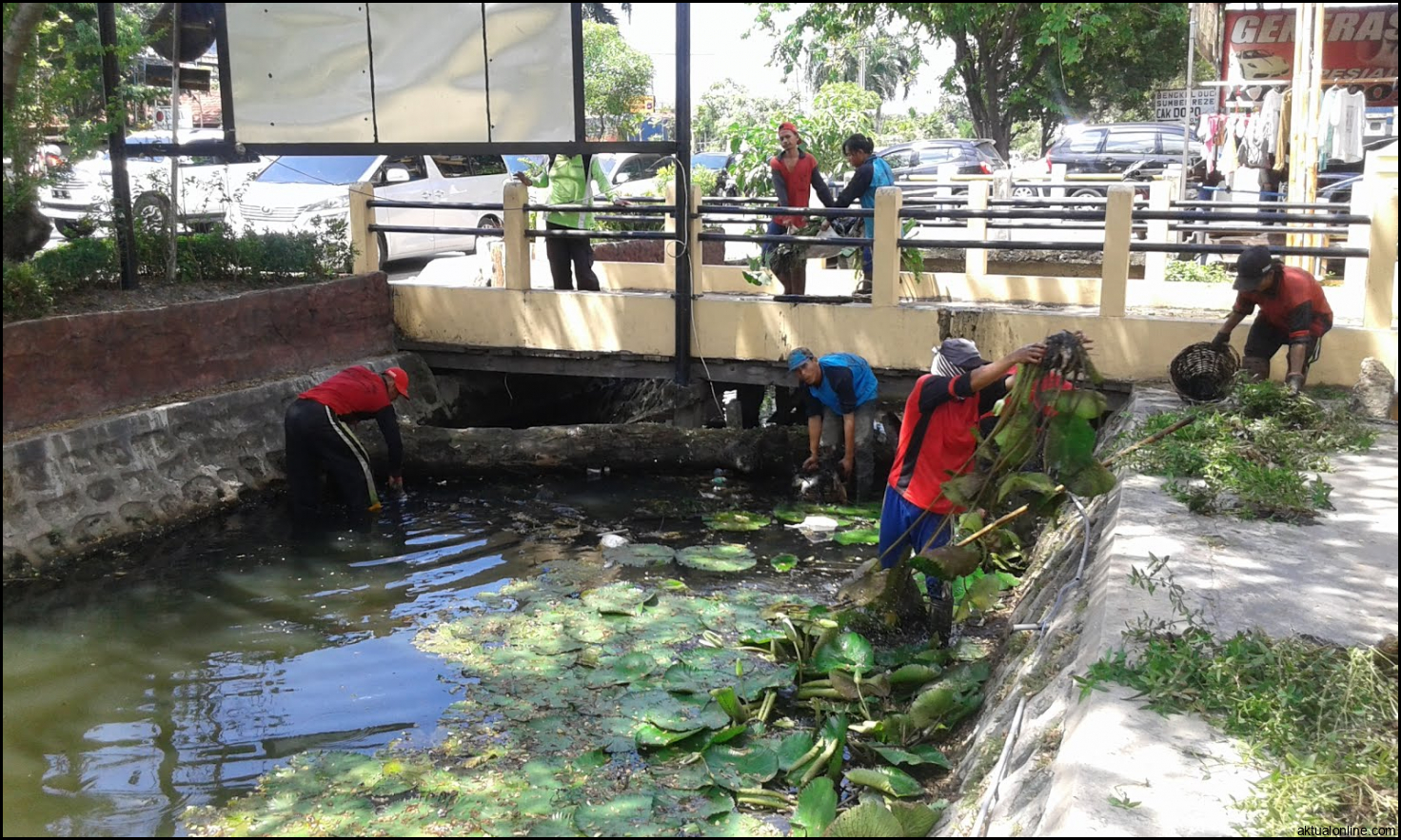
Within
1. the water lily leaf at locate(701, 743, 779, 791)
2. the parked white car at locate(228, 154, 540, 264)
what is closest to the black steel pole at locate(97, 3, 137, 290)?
the parked white car at locate(228, 154, 540, 264)

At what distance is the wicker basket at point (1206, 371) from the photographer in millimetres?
8414

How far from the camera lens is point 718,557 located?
845 cm

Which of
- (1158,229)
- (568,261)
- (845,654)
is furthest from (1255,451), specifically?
(568,261)

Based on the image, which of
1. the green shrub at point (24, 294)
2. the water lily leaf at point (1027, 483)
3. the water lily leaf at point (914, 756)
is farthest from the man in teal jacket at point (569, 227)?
the water lily leaf at point (914, 756)

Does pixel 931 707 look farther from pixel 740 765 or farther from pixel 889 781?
pixel 740 765

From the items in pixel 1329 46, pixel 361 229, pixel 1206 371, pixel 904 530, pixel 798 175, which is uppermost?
pixel 1329 46

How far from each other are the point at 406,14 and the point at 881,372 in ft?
17.1

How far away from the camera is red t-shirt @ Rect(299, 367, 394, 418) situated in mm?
9266

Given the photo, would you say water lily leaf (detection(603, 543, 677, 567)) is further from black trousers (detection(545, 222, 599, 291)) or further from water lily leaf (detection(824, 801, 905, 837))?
water lily leaf (detection(824, 801, 905, 837))

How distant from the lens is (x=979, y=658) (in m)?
6.18

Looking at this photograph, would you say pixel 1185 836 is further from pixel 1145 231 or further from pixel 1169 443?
pixel 1145 231

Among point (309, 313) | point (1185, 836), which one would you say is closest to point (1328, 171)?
point (309, 313)

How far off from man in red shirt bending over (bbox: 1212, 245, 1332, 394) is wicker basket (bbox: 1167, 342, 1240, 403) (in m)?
0.08

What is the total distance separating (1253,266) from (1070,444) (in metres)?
3.48
